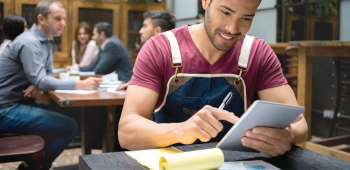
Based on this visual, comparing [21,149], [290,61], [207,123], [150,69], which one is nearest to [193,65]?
[150,69]

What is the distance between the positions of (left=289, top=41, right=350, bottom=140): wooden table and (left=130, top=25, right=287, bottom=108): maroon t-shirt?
1.26 metres

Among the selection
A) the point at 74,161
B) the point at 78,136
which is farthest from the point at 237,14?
the point at 78,136

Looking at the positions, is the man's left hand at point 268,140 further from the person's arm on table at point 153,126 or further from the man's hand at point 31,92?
the man's hand at point 31,92

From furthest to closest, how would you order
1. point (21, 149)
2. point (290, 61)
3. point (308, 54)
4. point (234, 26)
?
1. point (290, 61)
2. point (308, 54)
3. point (21, 149)
4. point (234, 26)

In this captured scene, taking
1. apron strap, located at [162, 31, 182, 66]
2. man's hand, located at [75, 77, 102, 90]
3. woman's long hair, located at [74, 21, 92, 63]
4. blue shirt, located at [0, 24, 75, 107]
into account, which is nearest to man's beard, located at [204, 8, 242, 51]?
apron strap, located at [162, 31, 182, 66]

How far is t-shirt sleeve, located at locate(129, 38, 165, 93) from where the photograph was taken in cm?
122

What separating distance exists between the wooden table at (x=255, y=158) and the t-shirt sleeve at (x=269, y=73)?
1.35 feet

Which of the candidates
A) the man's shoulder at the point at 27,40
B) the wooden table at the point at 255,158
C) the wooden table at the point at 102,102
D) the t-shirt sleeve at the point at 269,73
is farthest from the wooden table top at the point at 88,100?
the wooden table at the point at 255,158

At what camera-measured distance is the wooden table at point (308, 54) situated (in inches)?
97.3

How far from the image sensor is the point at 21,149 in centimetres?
183

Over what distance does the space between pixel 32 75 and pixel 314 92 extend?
3.52 metres

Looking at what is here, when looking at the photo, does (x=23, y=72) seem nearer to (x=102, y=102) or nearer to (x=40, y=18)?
(x=40, y=18)

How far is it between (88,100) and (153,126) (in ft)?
3.41

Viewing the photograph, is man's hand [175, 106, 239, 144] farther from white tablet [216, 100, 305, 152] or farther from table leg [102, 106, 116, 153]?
table leg [102, 106, 116, 153]
